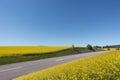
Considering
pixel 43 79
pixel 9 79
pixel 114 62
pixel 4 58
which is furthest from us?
pixel 4 58

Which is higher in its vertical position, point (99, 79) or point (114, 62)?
point (114, 62)

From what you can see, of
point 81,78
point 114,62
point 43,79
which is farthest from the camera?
point 43,79

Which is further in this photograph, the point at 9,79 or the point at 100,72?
the point at 9,79

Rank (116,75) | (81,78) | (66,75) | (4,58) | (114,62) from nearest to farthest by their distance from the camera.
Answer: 1. (116,75)
2. (114,62)
3. (81,78)
4. (66,75)
5. (4,58)

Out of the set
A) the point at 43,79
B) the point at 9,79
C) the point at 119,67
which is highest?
the point at 119,67

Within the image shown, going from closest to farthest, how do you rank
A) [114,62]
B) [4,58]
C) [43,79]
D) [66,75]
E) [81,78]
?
[114,62]
[81,78]
[66,75]
[43,79]
[4,58]

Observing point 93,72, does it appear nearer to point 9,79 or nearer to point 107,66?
point 107,66

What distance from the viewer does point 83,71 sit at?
384 cm

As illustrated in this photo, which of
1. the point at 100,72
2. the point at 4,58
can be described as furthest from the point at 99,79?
the point at 4,58

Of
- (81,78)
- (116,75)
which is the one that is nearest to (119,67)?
(116,75)

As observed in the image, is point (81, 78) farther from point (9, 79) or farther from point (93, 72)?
point (9, 79)

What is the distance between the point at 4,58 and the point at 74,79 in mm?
28367

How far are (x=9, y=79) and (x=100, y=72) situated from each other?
10585mm

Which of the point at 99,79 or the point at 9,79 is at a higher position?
the point at 99,79
